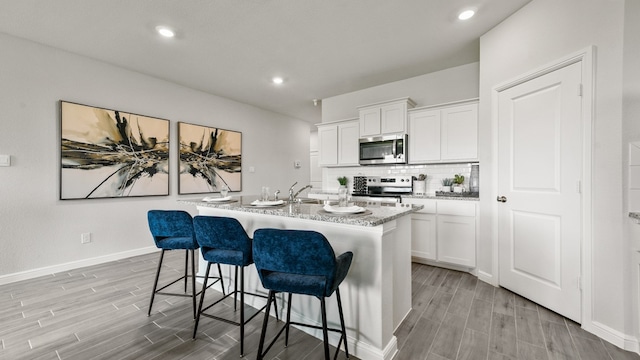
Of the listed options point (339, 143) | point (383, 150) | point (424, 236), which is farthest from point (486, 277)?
point (339, 143)

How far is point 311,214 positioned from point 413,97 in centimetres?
323

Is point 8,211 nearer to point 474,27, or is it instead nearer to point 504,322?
point 504,322

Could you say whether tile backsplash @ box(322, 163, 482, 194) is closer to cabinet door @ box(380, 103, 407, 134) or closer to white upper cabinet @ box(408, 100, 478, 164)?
white upper cabinet @ box(408, 100, 478, 164)

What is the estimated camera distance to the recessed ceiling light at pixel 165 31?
2.62m

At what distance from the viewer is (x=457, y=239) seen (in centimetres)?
303

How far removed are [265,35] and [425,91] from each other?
251 cm

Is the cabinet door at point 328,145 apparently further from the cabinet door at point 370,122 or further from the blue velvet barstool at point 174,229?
the blue velvet barstool at point 174,229

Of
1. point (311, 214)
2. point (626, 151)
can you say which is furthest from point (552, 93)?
point (311, 214)

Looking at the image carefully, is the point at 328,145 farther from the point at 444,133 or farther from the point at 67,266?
the point at 67,266

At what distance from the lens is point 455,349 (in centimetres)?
167

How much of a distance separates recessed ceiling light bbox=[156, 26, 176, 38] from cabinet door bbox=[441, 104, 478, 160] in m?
3.43

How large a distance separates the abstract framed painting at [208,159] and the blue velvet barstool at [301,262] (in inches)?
136

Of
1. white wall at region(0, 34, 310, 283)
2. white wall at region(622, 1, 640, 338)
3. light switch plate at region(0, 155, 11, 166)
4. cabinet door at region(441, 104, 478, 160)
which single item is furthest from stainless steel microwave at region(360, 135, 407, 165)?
light switch plate at region(0, 155, 11, 166)

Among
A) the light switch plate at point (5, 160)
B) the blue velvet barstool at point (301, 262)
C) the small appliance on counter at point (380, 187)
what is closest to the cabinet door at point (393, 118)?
the small appliance on counter at point (380, 187)
